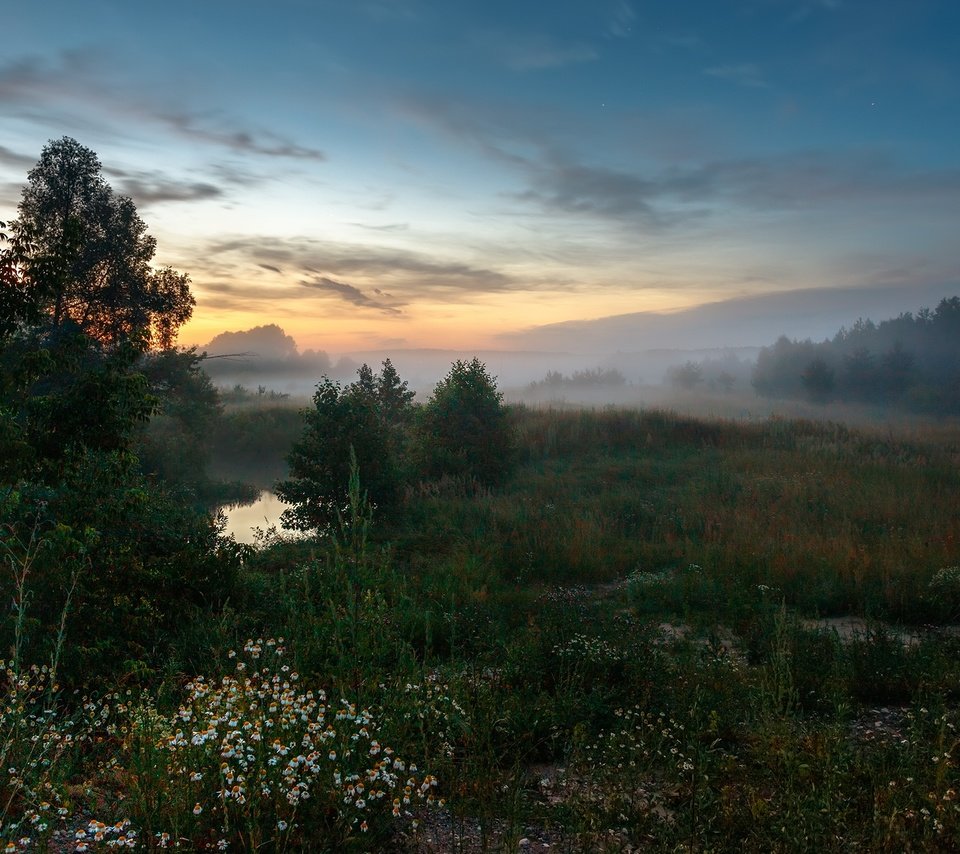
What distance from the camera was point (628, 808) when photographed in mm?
3721

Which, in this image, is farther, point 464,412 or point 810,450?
point 810,450

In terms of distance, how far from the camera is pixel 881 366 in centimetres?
5459

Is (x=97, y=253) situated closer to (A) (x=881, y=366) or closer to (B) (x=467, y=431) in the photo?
(B) (x=467, y=431)

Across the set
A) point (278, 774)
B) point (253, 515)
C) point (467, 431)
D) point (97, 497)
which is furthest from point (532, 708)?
point (253, 515)

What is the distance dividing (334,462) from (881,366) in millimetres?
54100

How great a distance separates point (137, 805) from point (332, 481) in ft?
39.0

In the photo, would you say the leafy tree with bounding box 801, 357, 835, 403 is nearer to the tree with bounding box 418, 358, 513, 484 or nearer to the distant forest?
the distant forest

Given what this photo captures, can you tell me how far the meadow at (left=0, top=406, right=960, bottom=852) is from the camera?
3.31 metres

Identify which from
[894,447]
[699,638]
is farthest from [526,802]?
[894,447]

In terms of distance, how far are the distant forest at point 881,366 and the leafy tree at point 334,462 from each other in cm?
4831

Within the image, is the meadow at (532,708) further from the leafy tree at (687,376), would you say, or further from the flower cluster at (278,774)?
the leafy tree at (687,376)

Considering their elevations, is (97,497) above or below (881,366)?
below

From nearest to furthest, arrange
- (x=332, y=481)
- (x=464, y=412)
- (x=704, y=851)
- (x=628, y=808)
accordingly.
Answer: (x=704, y=851) < (x=628, y=808) < (x=332, y=481) < (x=464, y=412)

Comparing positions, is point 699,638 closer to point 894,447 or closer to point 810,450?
point 810,450
